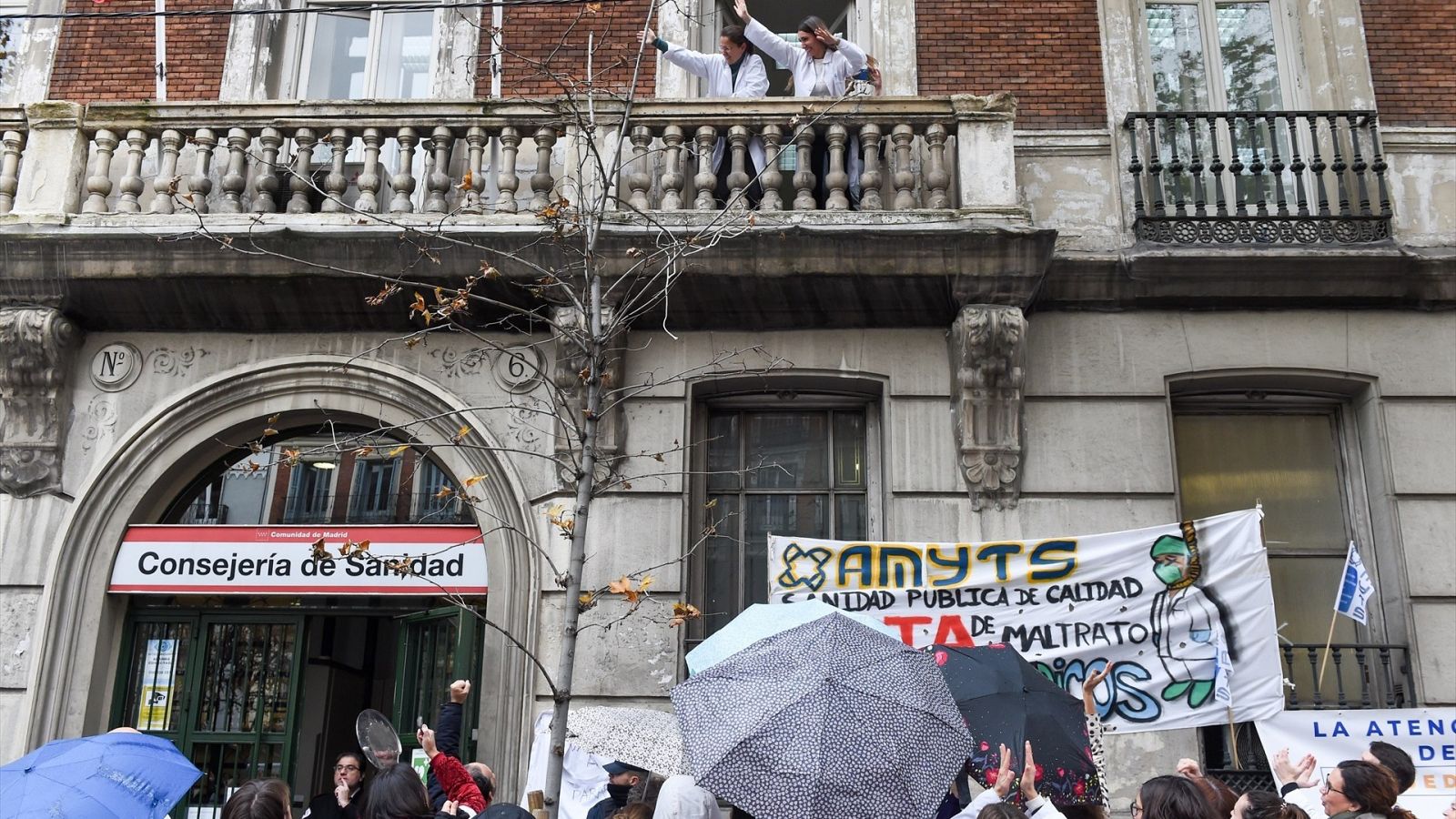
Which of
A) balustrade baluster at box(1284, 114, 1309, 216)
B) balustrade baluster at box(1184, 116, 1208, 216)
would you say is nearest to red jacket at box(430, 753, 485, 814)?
balustrade baluster at box(1184, 116, 1208, 216)

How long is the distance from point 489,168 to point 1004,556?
5167 mm

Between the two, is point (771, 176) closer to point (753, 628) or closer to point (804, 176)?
point (804, 176)

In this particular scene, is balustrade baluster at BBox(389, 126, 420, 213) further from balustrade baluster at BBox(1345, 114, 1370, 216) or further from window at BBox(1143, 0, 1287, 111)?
balustrade baluster at BBox(1345, 114, 1370, 216)

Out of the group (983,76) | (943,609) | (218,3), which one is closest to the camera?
(943,609)

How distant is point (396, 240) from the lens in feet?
30.4

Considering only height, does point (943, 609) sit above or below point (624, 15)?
below

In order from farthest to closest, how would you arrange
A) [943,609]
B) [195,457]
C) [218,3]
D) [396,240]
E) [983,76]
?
[218,3] → [983,76] → [195,457] → [396,240] → [943,609]

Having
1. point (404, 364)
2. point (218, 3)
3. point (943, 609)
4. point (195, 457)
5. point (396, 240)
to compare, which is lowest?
point (943, 609)

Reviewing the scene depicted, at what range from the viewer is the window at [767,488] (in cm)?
966

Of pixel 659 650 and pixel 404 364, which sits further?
pixel 404 364

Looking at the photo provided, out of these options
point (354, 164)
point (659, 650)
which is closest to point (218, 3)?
point (354, 164)

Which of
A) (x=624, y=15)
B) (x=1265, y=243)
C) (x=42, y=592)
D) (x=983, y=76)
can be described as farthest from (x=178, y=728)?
(x=1265, y=243)

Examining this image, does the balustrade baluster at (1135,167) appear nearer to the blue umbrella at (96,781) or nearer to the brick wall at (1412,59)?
the brick wall at (1412,59)

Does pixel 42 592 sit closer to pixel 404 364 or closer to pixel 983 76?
pixel 404 364
